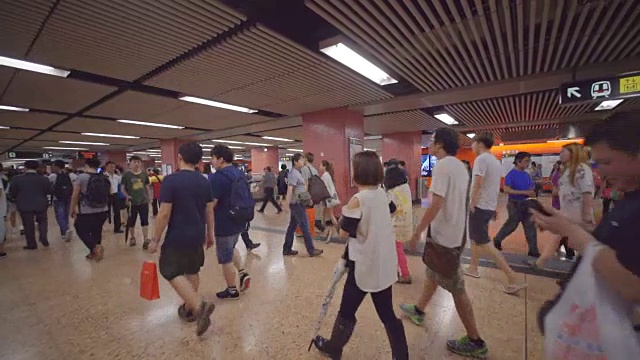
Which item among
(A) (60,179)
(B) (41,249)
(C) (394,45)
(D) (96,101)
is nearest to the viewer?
(C) (394,45)

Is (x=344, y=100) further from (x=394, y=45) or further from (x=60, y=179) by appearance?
(x=60, y=179)

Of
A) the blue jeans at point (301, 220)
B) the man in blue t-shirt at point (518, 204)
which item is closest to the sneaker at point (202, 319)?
the blue jeans at point (301, 220)

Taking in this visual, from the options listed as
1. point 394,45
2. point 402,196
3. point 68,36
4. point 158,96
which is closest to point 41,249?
point 158,96

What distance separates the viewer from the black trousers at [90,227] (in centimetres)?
418

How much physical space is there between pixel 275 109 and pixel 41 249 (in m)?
5.28

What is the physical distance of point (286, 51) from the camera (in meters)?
3.81

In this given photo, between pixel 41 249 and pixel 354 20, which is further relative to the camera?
pixel 41 249

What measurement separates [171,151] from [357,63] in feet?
36.3

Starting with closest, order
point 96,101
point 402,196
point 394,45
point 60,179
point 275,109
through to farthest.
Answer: point 402,196, point 394,45, point 60,179, point 96,101, point 275,109

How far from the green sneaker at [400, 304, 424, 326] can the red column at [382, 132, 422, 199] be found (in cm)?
932

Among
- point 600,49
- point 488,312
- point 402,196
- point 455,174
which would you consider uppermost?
point 600,49

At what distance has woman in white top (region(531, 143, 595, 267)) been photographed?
319 centimetres

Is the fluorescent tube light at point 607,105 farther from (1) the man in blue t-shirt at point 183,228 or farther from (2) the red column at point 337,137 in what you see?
(1) the man in blue t-shirt at point 183,228

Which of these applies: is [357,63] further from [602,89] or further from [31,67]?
[31,67]
